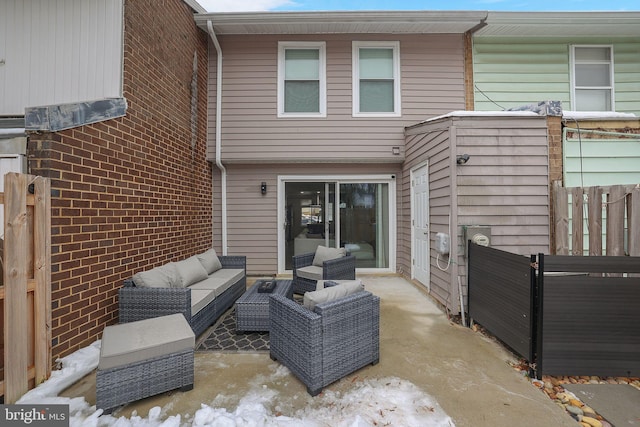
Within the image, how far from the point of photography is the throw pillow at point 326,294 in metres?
2.30

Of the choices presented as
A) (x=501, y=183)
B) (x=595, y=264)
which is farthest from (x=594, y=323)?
(x=501, y=183)

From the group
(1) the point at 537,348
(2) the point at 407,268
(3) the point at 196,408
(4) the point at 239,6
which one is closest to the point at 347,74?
(4) the point at 239,6

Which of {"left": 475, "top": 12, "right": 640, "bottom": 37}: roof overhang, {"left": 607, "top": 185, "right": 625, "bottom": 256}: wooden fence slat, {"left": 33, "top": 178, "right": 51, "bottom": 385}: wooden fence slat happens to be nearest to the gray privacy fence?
{"left": 607, "top": 185, "right": 625, "bottom": 256}: wooden fence slat

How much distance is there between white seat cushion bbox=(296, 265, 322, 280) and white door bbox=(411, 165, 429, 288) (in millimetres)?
1751

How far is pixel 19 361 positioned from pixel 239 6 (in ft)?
22.1

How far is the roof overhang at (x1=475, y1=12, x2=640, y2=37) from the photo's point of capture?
4.91 m

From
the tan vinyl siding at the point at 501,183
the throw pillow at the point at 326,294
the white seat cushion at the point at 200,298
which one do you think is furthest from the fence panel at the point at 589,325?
the white seat cushion at the point at 200,298

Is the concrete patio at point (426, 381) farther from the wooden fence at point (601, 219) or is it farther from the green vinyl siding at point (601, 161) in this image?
the green vinyl siding at point (601, 161)

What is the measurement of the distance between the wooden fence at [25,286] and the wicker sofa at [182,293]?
26.5 inches

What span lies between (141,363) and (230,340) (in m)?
1.07

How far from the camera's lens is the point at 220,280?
12.2ft

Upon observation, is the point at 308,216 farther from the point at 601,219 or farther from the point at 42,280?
the point at 601,219

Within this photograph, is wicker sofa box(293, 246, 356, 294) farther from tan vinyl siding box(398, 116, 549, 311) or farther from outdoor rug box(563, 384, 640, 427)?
outdoor rug box(563, 384, 640, 427)

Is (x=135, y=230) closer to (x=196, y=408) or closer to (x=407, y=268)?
(x=196, y=408)
